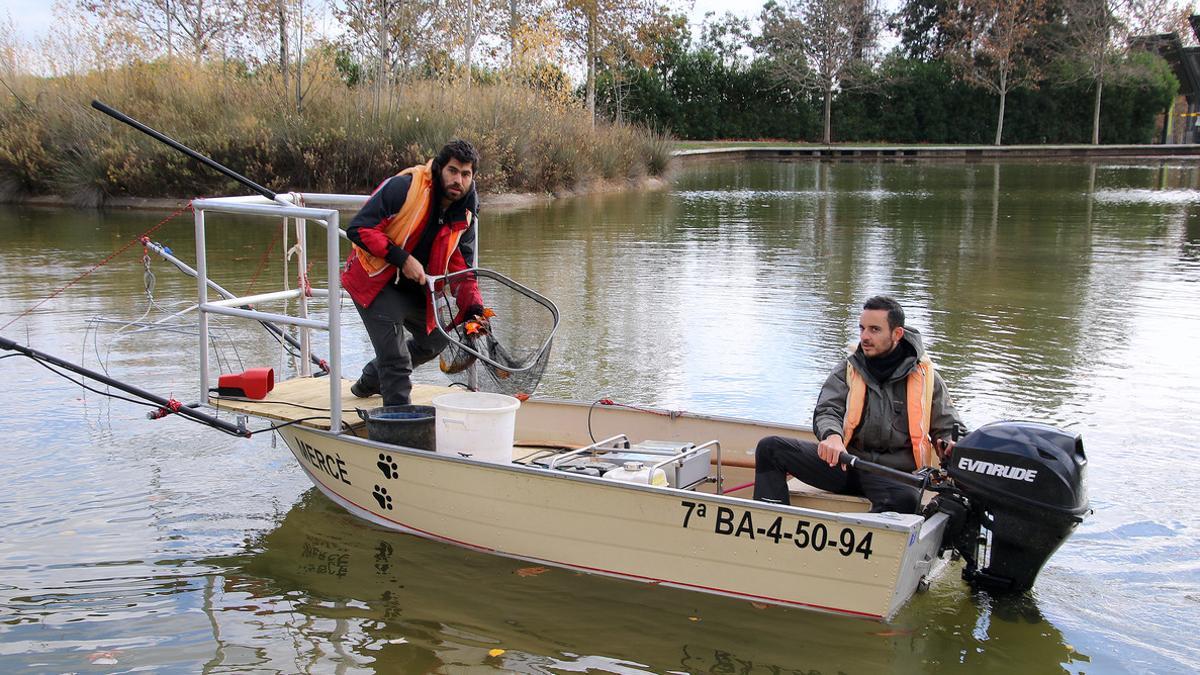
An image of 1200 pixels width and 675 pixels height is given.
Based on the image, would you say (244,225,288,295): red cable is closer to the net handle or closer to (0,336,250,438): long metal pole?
(0,336,250,438): long metal pole

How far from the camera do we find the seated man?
4.85 meters

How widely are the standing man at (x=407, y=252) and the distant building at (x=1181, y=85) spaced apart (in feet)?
185

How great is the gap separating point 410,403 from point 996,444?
9.88ft

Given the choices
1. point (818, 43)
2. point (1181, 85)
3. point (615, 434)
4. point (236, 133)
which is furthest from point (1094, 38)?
point (615, 434)

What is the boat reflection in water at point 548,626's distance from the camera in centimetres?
436

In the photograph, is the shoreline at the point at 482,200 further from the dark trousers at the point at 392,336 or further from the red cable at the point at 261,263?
the dark trousers at the point at 392,336

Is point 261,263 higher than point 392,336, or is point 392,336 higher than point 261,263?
point 392,336

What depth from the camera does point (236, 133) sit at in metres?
20.5

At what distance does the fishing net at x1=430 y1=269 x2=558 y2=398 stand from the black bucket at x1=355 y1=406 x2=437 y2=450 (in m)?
0.44

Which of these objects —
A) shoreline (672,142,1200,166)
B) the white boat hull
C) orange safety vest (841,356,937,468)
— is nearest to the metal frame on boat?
the white boat hull

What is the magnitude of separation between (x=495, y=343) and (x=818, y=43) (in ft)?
170

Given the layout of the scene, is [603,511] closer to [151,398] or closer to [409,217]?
[409,217]

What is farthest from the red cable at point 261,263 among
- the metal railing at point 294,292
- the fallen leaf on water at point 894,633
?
the fallen leaf on water at point 894,633

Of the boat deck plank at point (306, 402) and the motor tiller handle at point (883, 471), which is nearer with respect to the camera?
the motor tiller handle at point (883, 471)
